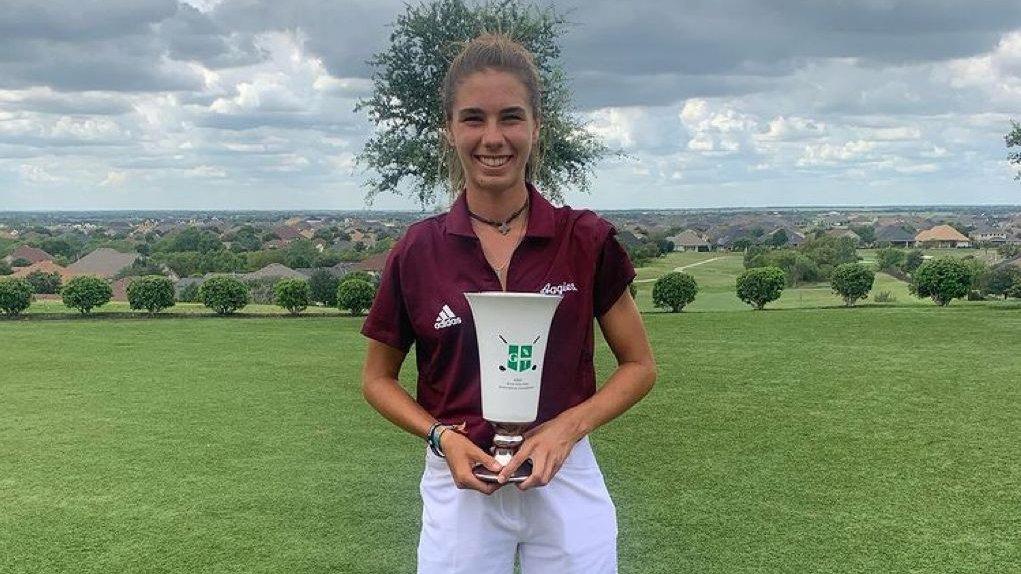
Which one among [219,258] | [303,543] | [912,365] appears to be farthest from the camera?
[219,258]

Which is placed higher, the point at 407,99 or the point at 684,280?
the point at 407,99

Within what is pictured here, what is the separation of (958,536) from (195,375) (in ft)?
27.5

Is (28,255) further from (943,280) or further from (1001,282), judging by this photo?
(1001,282)

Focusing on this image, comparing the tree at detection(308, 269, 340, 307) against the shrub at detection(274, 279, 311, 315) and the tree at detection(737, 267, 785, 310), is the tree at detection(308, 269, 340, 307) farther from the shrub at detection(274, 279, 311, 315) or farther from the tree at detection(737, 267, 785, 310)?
the tree at detection(737, 267, 785, 310)

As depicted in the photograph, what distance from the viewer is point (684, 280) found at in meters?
18.5

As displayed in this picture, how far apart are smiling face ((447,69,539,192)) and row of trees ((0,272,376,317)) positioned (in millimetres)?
16693

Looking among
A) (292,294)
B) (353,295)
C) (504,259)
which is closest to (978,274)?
(353,295)

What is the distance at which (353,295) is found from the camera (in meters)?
18.5

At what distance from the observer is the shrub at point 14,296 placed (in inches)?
680

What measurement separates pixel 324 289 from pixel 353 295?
61.6 inches

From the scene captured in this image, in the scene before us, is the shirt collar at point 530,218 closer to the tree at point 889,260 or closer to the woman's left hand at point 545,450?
the woman's left hand at point 545,450

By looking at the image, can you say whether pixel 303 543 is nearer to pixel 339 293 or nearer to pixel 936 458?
pixel 936 458

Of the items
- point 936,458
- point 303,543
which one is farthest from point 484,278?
point 936,458

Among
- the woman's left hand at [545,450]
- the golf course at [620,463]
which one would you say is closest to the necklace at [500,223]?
the woman's left hand at [545,450]
